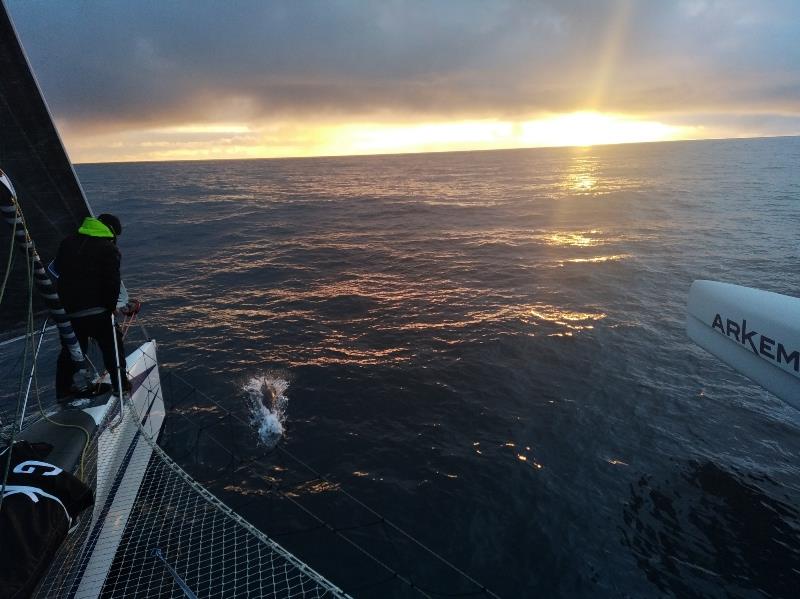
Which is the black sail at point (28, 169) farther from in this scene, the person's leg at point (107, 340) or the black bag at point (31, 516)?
Answer: the black bag at point (31, 516)

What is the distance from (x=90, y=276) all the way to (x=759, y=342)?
46.3 feet

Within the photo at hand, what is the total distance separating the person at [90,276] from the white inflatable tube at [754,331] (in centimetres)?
1344

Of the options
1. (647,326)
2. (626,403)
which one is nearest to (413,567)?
(626,403)

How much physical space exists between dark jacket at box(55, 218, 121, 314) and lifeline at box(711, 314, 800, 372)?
1360 cm

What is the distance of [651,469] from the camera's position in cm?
1080

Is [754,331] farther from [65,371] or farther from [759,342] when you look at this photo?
[65,371]

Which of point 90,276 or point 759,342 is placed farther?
point 759,342

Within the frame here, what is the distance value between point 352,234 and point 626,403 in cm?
3108

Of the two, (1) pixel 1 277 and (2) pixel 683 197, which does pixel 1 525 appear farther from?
(2) pixel 683 197

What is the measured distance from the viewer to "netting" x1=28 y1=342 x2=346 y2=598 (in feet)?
19.4

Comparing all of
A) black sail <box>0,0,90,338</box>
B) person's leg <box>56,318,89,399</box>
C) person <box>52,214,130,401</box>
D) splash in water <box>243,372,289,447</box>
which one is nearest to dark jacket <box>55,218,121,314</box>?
person <box>52,214,130,401</box>

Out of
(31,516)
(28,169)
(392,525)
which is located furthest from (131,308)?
(392,525)

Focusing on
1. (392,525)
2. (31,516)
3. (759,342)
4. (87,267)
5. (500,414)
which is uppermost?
(87,267)

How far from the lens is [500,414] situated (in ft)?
43.0
